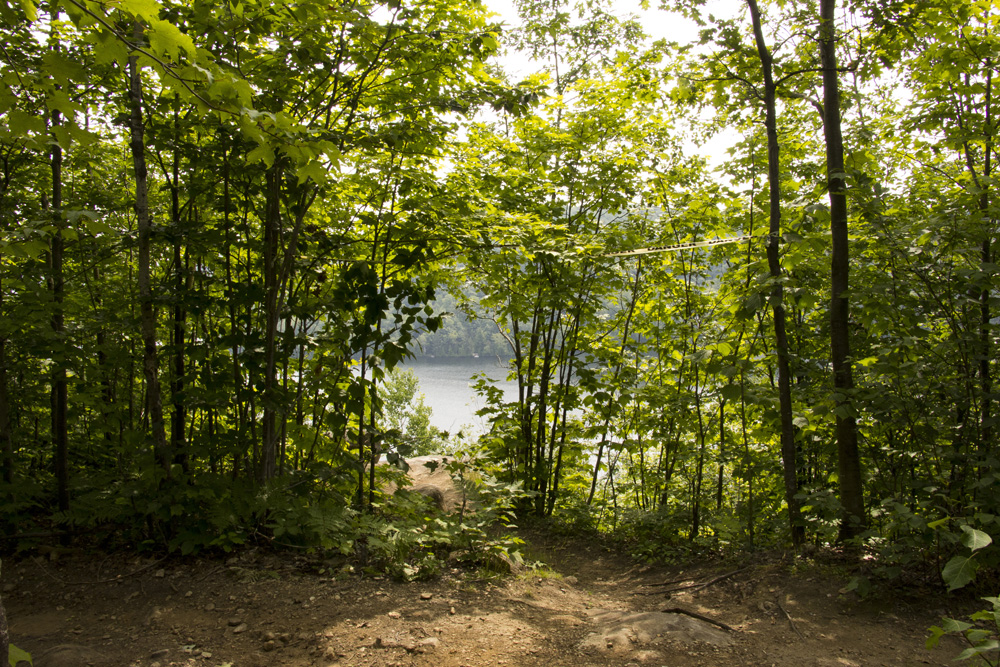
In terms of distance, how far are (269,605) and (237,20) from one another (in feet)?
10.2

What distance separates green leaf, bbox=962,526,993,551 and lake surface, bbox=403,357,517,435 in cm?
1351

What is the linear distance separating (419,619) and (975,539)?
95.6 inches

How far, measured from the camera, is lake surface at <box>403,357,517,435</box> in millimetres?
23766

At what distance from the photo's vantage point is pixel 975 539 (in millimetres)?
1997

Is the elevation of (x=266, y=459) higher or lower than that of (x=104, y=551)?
higher

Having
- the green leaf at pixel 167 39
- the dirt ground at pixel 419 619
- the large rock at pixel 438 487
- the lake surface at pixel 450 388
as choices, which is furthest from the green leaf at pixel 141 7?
the lake surface at pixel 450 388

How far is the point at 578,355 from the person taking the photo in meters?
6.34

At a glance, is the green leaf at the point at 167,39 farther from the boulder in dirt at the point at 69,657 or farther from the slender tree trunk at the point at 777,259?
the slender tree trunk at the point at 777,259

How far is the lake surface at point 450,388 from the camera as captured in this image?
2377 centimetres

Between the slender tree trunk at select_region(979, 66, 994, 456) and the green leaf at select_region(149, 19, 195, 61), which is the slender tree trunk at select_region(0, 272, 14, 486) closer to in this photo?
the green leaf at select_region(149, 19, 195, 61)

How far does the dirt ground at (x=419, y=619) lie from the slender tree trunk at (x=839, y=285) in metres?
0.50

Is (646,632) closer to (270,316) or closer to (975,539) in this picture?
(975,539)

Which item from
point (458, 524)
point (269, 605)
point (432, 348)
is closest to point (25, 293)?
point (269, 605)

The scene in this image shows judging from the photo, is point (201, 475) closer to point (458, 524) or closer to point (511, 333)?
point (458, 524)
